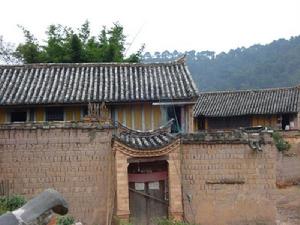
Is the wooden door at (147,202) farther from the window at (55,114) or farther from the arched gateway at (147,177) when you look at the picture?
the window at (55,114)

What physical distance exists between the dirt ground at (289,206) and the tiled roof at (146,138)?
4.40 metres

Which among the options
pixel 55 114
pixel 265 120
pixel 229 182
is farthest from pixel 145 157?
pixel 265 120

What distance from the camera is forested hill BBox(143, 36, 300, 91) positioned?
5766cm

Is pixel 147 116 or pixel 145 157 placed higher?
pixel 147 116

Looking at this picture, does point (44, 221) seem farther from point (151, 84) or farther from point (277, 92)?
point (277, 92)

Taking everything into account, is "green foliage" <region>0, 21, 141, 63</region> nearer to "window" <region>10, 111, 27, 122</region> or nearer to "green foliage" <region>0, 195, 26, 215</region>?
"window" <region>10, 111, 27, 122</region>

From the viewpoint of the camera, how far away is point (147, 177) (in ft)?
44.4

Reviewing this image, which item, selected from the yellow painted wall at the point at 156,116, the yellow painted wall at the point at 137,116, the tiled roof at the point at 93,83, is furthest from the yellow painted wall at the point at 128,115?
the yellow painted wall at the point at 156,116

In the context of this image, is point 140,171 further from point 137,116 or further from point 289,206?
point 289,206

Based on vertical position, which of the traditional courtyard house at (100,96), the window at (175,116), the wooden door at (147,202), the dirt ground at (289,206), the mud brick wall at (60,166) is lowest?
the dirt ground at (289,206)

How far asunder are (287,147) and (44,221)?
2632 cm

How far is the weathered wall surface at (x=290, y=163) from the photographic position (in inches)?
952

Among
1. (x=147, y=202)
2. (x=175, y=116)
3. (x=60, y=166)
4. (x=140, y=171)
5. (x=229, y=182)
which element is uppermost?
(x=175, y=116)

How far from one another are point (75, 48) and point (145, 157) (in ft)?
38.9
